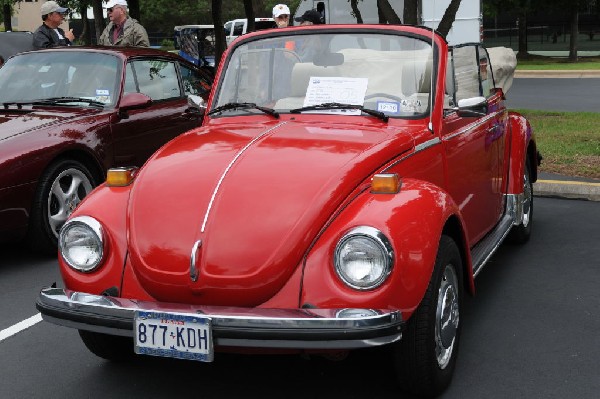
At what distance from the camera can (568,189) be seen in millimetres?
8453

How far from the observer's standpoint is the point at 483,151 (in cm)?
558

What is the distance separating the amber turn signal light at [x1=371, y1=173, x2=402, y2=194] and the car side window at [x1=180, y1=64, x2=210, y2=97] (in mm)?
4953

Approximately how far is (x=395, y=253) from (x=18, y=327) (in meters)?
2.65

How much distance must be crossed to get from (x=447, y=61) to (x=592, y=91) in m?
16.5

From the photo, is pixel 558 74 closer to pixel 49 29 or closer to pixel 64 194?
pixel 49 29

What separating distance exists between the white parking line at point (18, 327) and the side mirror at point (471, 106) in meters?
2.81

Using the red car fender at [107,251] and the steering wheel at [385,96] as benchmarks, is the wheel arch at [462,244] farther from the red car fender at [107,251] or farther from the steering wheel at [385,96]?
the red car fender at [107,251]

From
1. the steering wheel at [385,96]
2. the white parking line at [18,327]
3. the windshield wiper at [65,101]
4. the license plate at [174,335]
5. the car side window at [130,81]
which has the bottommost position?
the white parking line at [18,327]

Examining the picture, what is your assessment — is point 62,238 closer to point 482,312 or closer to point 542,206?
point 482,312

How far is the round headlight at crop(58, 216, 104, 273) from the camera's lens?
389 cm

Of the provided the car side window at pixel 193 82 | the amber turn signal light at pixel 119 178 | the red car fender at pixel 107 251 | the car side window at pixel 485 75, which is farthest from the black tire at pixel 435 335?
the car side window at pixel 193 82

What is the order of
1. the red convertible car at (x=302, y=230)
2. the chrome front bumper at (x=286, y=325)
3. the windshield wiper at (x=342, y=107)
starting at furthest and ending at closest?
the windshield wiper at (x=342, y=107), the red convertible car at (x=302, y=230), the chrome front bumper at (x=286, y=325)

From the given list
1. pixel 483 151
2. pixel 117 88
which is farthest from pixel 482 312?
pixel 117 88

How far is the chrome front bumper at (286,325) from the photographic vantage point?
338 cm
